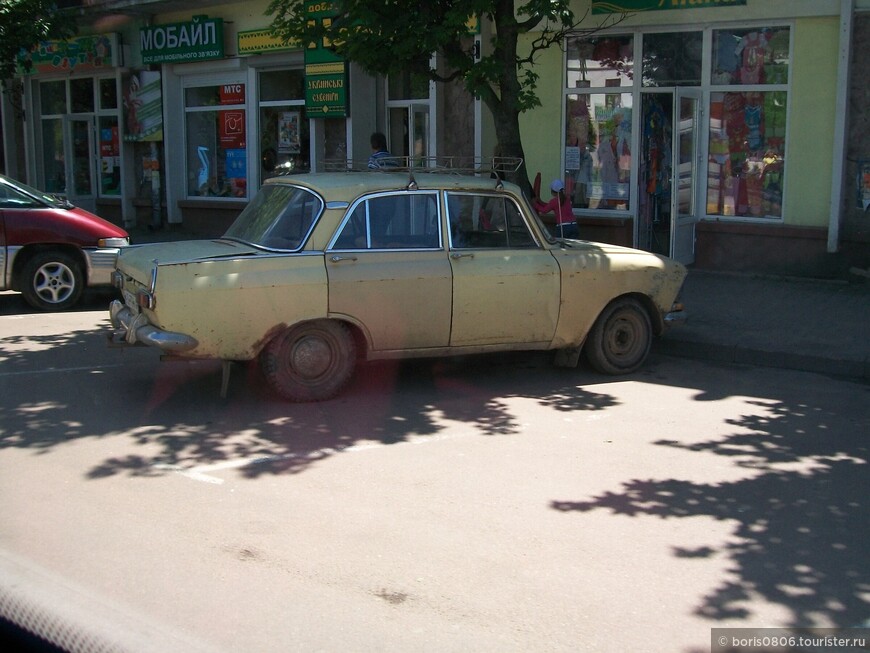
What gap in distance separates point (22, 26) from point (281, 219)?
12.2 meters

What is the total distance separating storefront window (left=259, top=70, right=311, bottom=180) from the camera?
62.2ft

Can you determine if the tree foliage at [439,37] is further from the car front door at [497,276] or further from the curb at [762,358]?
the curb at [762,358]

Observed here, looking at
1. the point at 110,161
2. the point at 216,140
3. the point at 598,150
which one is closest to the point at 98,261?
the point at 598,150

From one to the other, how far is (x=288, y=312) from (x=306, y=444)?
1.13 metres

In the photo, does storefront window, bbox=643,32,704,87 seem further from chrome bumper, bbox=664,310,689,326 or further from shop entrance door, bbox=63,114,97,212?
shop entrance door, bbox=63,114,97,212

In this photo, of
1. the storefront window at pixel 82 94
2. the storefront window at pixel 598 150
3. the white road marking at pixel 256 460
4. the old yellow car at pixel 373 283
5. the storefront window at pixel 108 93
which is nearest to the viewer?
the white road marking at pixel 256 460

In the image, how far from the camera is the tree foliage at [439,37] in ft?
34.3

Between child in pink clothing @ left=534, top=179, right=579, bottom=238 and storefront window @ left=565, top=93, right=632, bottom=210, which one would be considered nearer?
child in pink clothing @ left=534, top=179, right=579, bottom=238

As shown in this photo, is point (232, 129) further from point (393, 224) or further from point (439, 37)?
point (393, 224)

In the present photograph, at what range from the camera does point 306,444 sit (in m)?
6.54

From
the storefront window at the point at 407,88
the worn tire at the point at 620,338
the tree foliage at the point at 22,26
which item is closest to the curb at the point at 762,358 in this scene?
the worn tire at the point at 620,338

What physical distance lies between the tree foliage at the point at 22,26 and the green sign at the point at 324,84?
467 centimetres

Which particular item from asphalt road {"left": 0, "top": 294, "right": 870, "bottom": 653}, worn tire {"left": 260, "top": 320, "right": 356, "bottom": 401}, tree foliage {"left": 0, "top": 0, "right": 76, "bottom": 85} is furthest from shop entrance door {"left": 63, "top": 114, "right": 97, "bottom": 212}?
worn tire {"left": 260, "top": 320, "right": 356, "bottom": 401}

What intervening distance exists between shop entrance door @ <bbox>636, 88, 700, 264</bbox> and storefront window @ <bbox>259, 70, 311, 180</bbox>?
6723mm
